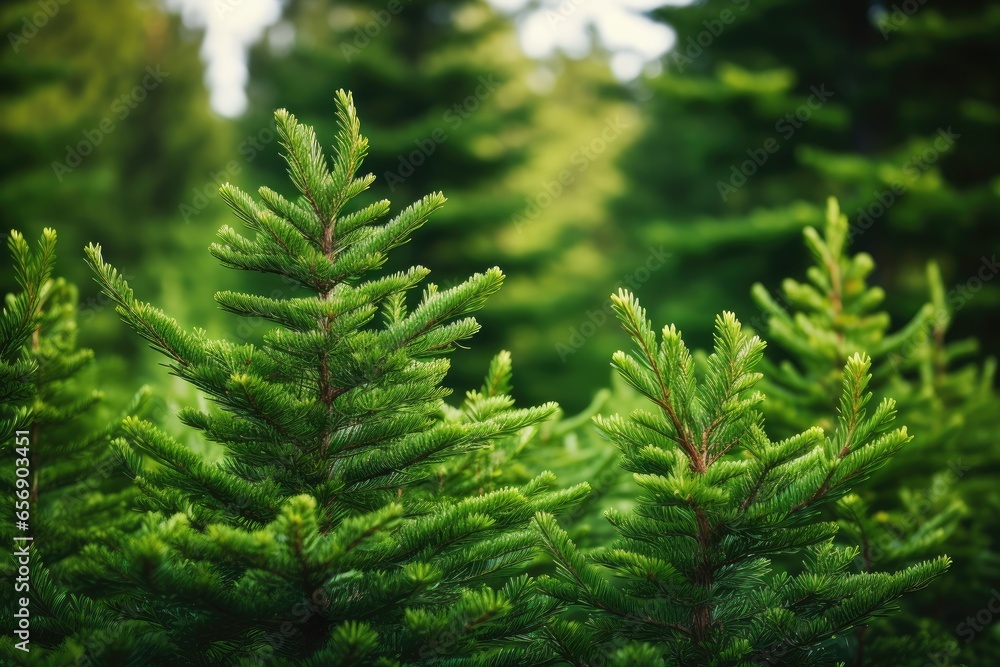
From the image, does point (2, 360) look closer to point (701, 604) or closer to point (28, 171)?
point (701, 604)

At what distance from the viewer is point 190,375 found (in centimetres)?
151

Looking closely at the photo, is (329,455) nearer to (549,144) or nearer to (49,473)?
(49,473)

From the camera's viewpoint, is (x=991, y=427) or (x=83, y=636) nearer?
(x=83, y=636)

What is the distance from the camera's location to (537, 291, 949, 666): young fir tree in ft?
5.02

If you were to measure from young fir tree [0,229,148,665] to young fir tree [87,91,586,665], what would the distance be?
0.17m

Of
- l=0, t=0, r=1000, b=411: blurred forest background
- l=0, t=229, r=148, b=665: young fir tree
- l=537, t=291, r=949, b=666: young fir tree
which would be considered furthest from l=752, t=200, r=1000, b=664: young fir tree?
l=0, t=0, r=1000, b=411: blurred forest background

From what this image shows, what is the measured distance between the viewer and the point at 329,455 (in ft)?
5.28

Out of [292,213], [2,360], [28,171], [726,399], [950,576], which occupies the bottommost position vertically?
[950,576]

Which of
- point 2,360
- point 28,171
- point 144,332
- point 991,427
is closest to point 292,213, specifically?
point 144,332

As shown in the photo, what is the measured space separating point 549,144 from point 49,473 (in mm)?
10604

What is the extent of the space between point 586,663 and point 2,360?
1719 millimetres

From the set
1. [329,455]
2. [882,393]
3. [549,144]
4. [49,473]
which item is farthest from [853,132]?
[49,473]

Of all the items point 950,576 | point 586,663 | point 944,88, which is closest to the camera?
point 586,663

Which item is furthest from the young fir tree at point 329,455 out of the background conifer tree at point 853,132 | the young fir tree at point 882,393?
the background conifer tree at point 853,132
